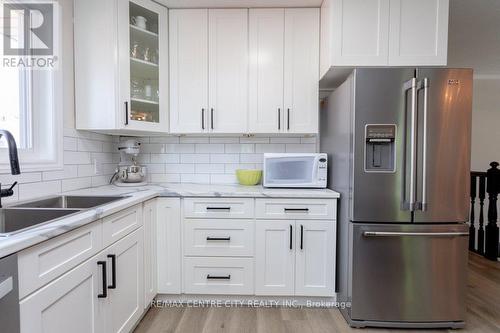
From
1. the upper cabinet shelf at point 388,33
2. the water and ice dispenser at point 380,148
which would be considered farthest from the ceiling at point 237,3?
the water and ice dispenser at point 380,148

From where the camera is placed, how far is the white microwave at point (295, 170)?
2123 millimetres

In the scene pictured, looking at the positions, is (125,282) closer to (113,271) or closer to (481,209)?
(113,271)

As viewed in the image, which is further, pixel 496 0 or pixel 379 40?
pixel 496 0

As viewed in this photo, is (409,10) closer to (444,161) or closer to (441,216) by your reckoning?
(444,161)

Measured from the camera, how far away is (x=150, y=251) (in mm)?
1919

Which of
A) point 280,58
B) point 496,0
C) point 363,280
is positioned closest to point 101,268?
point 363,280

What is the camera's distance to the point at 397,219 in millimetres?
1718

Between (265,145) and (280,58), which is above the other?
(280,58)

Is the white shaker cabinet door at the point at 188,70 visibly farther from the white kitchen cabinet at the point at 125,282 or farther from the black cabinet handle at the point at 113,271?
the black cabinet handle at the point at 113,271

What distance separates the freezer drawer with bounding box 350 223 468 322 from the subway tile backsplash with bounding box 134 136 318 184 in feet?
3.96

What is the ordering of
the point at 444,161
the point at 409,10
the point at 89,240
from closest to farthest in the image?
the point at 89,240, the point at 444,161, the point at 409,10

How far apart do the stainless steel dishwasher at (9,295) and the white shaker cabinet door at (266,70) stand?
1745 millimetres

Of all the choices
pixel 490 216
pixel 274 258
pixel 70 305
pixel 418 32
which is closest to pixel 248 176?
pixel 274 258

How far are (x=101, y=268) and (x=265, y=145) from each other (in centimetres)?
171
